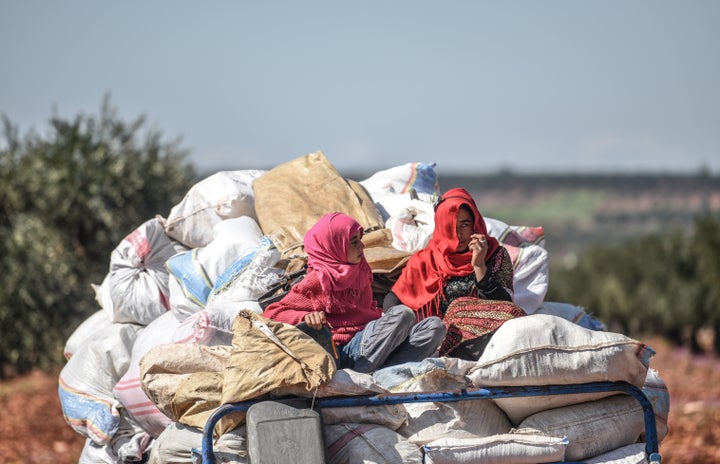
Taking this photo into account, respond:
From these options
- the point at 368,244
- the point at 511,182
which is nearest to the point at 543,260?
the point at 368,244

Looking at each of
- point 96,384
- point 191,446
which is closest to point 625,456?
point 191,446

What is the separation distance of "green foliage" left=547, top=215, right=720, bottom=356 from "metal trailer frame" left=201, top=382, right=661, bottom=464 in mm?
17785

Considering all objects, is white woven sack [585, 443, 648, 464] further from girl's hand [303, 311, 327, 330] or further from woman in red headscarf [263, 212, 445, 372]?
girl's hand [303, 311, 327, 330]

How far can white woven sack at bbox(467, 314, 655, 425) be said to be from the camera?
3.87m

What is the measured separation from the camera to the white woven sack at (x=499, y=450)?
3.77 metres

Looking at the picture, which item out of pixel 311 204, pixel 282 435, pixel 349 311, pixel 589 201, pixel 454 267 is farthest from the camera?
pixel 589 201

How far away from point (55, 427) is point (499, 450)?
8838 millimetres

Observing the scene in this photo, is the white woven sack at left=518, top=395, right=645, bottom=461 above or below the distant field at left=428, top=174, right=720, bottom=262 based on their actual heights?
above

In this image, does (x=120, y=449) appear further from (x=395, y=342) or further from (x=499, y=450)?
(x=499, y=450)

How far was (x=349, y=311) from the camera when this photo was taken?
15.8ft

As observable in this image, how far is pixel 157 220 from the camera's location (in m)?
6.09

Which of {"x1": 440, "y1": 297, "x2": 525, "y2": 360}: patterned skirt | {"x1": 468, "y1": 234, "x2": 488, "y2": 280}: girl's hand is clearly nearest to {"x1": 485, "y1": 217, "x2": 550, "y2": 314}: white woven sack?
{"x1": 468, "y1": 234, "x2": 488, "y2": 280}: girl's hand

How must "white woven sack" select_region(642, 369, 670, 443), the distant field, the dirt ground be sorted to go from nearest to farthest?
"white woven sack" select_region(642, 369, 670, 443) → the dirt ground → the distant field

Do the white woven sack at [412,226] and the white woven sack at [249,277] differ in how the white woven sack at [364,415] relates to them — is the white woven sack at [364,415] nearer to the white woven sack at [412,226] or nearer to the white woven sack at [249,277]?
the white woven sack at [249,277]
